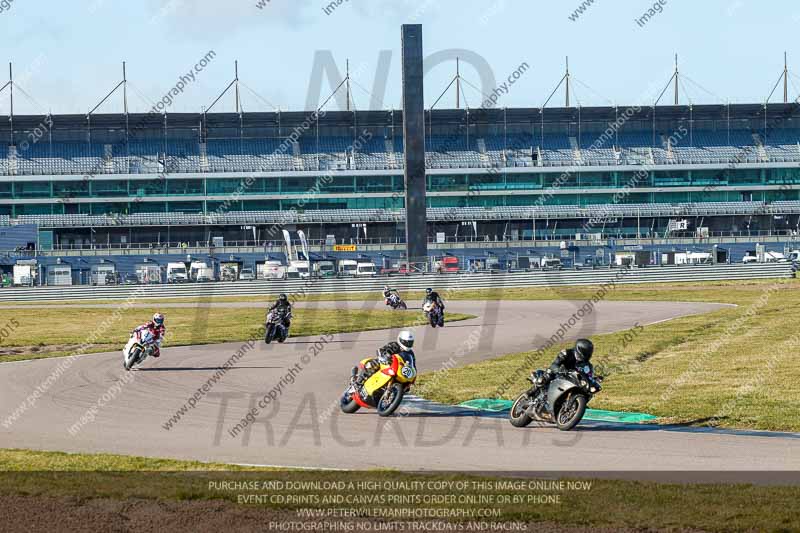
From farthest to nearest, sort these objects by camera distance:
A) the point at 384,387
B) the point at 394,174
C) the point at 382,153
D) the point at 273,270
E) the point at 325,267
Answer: the point at 382,153
the point at 394,174
the point at 325,267
the point at 273,270
the point at 384,387

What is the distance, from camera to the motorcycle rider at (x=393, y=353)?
60.3 ft

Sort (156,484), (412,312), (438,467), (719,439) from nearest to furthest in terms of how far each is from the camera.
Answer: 1. (156,484)
2. (438,467)
3. (719,439)
4. (412,312)

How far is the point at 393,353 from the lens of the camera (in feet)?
Result: 61.1

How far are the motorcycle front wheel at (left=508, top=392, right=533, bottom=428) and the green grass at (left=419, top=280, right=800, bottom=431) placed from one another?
2505 millimetres

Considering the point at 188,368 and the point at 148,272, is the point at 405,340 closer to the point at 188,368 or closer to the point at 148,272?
the point at 188,368

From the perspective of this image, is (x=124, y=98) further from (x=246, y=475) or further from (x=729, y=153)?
(x=246, y=475)

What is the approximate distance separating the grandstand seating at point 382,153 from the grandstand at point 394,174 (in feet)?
0.64

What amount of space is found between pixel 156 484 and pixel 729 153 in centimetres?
10771

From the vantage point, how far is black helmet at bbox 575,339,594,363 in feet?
54.3

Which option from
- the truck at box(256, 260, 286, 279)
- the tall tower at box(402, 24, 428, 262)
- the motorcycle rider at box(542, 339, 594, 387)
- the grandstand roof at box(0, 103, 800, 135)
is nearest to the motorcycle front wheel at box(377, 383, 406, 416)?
the motorcycle rider at box(542, 339, 594, 387)

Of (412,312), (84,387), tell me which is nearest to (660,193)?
(412,312)

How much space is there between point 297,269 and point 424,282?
20.1 meters

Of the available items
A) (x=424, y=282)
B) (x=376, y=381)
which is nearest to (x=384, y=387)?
(x=376, y=381)

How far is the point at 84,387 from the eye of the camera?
23594 mm
